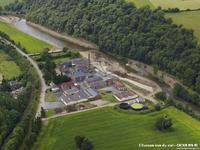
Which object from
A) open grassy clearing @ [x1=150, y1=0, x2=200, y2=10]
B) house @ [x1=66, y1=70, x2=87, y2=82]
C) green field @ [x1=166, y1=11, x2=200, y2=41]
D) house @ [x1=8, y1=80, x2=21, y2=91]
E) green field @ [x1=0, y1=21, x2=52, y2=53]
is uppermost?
open grassy clearing @ [x1=150, y1=0, x2=200, y2=10]

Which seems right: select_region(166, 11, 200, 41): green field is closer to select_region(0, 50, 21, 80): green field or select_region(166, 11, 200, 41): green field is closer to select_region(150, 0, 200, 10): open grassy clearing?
select_region(150, 0, 200, 10): open grassy clearing

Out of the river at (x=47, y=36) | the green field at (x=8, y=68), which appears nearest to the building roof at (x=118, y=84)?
the green field at (x=8, y=68)

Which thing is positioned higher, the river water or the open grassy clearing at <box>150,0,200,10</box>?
the open grassy clearing at <box>150,0,200,10</box>

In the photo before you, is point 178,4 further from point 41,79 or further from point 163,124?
point 163,124

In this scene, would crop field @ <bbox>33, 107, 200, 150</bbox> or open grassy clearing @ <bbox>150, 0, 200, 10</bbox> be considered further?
open grassy clearing @ <bbox>150, 0, 200, 10</bbox>

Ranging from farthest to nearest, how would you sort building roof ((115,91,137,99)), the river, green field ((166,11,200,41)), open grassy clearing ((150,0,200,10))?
open grassy clearing ((150,0,200,10))
the river
green field ((166,11,200,41))
building roof ((115,91,137,99))

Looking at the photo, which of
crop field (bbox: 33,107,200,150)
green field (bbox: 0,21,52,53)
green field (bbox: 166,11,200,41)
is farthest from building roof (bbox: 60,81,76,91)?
green field (bbox: 166,11,200,41)
